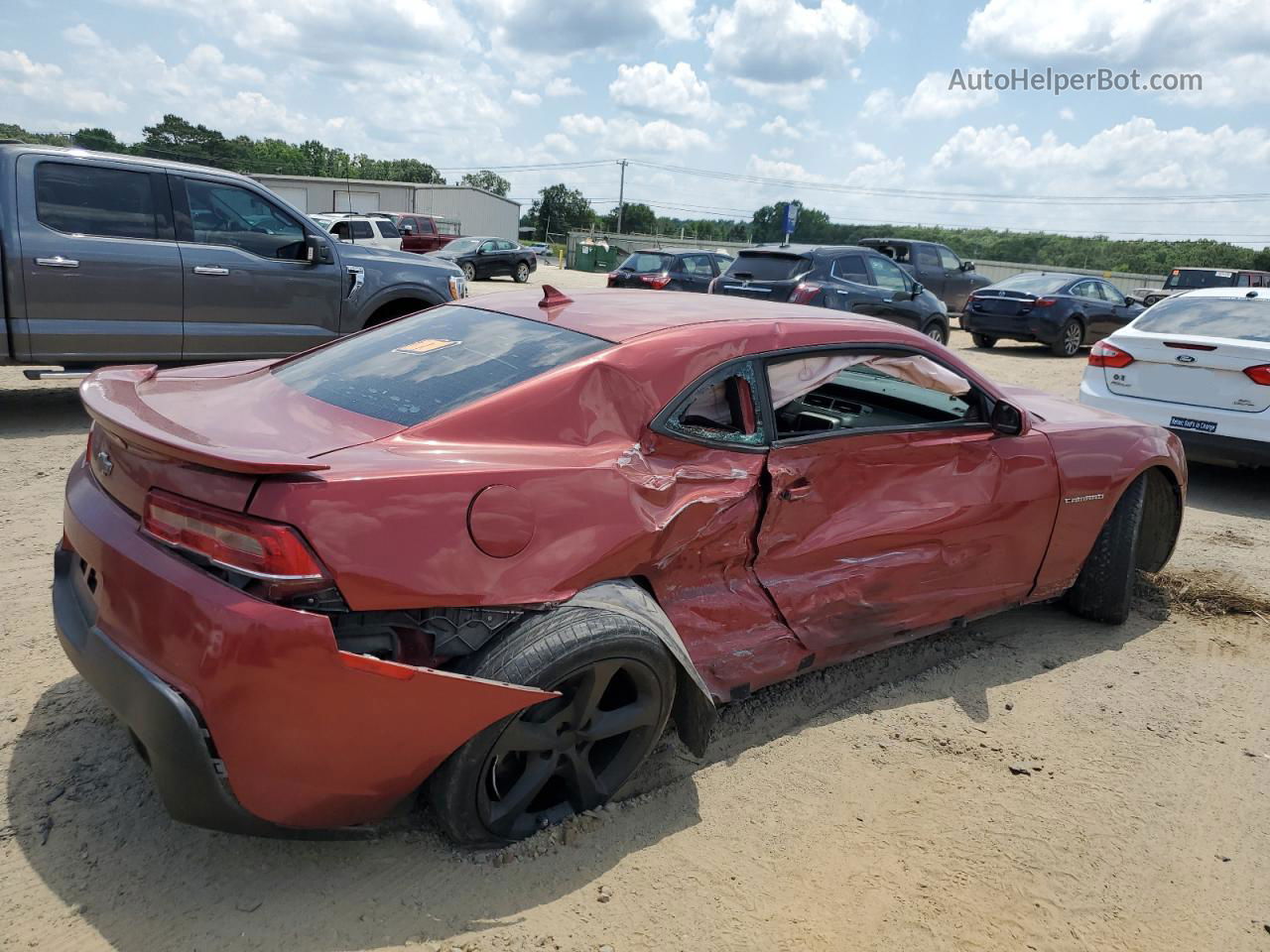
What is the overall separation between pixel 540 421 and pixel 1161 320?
682 centimetres

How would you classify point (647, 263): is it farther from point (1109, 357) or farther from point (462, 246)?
point (1109, 357)

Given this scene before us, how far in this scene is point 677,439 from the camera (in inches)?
Result: 113

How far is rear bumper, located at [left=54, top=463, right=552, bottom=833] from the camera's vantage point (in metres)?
2.13

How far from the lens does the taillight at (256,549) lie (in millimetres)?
2139

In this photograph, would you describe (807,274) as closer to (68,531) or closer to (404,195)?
(68,531)

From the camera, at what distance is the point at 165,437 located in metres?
2.30

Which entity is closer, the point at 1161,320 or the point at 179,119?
the point at 1161,320

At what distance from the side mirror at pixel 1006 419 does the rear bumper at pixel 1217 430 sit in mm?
3343

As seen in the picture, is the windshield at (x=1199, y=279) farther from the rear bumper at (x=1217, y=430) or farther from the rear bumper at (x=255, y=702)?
the rear bumper at (x=255, y=702)

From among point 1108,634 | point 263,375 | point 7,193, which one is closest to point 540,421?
point 263,375

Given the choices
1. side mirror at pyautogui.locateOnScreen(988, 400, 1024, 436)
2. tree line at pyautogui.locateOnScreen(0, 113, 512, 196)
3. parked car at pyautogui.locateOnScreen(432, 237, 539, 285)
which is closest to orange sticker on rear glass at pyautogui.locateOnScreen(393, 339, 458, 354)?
side mirror at pyautogui.locateOnScreen(988, 400, 1024, 436)

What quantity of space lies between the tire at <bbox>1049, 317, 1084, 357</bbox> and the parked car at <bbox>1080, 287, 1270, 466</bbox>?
7508 mm

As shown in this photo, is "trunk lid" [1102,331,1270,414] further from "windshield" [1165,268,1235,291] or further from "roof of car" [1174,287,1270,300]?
"windshield" [1165,268,1235,291]

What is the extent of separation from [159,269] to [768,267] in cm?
791
